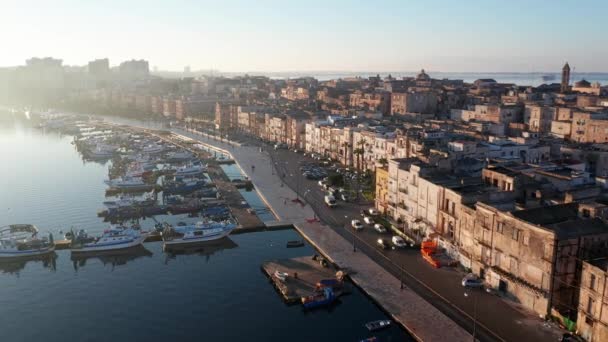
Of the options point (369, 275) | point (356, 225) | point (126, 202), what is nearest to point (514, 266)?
point (369, 275)

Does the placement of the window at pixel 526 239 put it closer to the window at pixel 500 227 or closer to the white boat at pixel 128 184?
the window at pixel 500 227

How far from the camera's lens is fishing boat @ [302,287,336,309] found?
27.6 m

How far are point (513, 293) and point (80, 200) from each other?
3911 cm

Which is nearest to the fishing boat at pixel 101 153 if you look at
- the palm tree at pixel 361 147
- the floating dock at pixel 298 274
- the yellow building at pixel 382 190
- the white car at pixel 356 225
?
the palm tree at pixel 361 147

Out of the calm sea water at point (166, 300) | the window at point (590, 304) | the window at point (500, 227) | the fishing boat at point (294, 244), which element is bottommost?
the calm sea water at point (166, 300)

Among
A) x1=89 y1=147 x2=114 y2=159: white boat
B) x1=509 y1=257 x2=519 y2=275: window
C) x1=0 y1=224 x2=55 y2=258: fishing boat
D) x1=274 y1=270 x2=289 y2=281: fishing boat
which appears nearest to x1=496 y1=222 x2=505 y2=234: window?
x1=509 y1=257 x2=519 y2=275: window

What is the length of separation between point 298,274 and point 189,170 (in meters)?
32.4

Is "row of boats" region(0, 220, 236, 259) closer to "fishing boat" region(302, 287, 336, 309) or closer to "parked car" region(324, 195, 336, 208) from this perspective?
"parked car" region(324, 195, 336, 208)

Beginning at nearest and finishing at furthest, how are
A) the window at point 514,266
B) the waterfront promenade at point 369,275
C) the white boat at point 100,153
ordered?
the waterfront promenade at point 369,275 < the window at point 514,266 < the white boat at point 100,153

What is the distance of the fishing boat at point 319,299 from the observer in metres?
27.6

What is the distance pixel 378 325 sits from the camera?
25047mm

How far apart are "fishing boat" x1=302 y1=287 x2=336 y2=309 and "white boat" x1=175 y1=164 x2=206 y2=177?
34155 millimetres

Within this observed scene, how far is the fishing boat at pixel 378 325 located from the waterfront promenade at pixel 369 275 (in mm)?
528

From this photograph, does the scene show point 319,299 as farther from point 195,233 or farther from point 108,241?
point 108,241
